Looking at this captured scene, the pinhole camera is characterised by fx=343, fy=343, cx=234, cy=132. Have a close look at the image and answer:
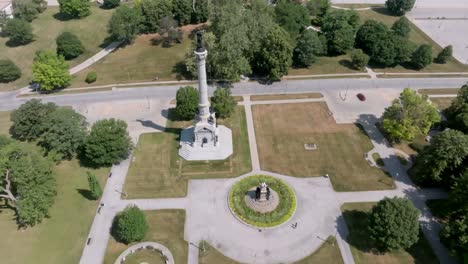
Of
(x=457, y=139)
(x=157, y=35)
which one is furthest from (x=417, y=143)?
(x=157, y=35)

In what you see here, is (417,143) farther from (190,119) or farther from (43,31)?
(43,31)

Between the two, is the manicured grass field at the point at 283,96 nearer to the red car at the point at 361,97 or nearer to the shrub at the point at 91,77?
the red car at the point at 361,97

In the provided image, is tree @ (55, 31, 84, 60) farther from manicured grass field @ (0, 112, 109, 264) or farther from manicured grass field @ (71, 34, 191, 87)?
manicured grass field @ (0, 112, 109, 264)

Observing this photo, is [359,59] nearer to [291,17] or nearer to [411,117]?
[291,17]

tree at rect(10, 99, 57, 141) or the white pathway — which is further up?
tree at rect(10, 99, 57, 141)

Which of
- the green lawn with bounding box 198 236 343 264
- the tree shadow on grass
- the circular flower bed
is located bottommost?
the tree shadow on grass

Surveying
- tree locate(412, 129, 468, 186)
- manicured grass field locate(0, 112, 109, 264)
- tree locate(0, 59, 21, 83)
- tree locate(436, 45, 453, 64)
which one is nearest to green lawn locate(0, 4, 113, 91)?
tree locate(0, 59, 21, 83)
